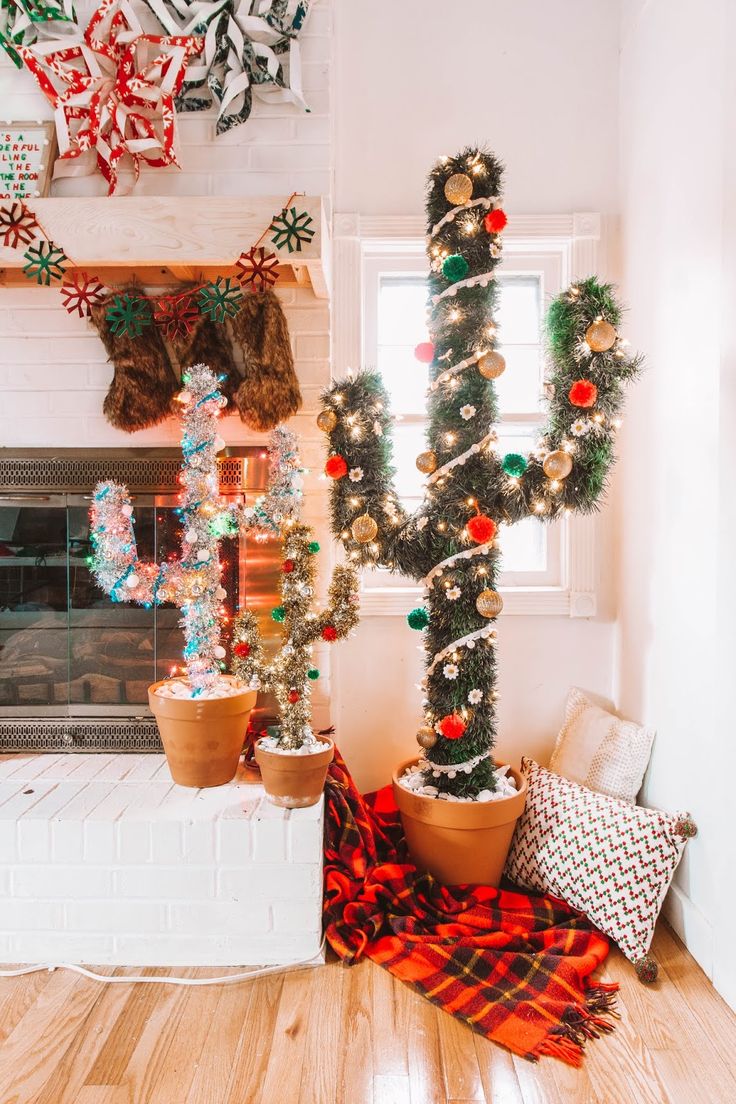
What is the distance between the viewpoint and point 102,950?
1.90 meters

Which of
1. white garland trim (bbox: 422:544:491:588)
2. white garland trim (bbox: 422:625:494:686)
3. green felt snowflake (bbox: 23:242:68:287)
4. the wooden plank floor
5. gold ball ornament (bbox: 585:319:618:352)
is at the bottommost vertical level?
the wooden plank floor

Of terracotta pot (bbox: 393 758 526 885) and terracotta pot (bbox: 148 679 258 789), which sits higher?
terracotta pot (bbox: 148 679 258 789)

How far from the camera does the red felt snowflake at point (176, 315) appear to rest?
221cm

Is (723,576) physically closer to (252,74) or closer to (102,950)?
(102,950)

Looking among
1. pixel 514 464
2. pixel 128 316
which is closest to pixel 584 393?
pixel 514 464

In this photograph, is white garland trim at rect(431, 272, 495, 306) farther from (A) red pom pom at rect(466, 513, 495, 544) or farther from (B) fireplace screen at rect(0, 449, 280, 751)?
(B) fireplace screen at rect(0, 449, 280, 751)

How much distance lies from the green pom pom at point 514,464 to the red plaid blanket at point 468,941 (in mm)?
1068

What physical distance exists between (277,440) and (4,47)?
5.12 ft

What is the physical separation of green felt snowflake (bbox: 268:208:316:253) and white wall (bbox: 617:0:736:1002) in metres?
1.05

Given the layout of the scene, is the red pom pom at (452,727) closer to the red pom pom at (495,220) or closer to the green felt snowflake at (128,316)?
the red pom pom at (495,220)

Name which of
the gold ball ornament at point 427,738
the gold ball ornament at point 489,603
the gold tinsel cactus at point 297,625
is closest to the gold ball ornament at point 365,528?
the gold tinsel cactus at point 297,625

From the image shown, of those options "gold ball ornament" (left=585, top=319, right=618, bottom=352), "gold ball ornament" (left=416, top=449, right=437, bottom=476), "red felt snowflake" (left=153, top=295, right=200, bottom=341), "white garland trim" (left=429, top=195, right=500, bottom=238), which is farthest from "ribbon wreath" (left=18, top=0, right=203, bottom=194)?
"gold ball ornament" (left=585, top=319, right=618, bottom=352)

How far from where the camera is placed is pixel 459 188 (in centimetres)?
200

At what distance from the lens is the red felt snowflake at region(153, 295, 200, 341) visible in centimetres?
221
